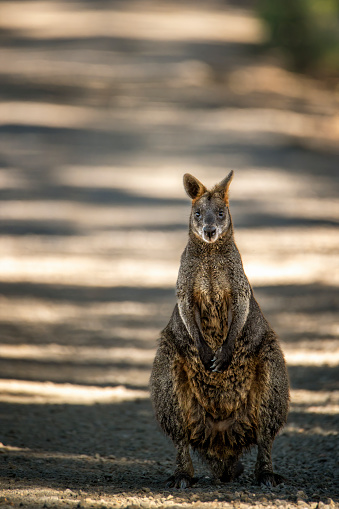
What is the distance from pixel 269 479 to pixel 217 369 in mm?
753

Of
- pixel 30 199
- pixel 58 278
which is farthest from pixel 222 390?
pixel 30 199

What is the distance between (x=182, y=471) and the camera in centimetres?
488

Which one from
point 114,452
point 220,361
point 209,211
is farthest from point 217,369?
point 114,452

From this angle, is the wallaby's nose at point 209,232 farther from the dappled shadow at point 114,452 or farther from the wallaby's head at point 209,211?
the dappled shadow at point 114,452

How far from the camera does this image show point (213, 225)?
16.2ft

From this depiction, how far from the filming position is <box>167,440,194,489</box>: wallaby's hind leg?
482 cm

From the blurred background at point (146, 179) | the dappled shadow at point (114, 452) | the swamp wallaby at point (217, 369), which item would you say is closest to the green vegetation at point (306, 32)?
the blurred background at point (146, 179)

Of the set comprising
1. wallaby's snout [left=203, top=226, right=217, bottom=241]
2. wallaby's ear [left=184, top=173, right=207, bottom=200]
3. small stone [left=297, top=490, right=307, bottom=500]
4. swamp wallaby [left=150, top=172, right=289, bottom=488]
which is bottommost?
small stone [left=297, top=490, right=307, bottom=500]

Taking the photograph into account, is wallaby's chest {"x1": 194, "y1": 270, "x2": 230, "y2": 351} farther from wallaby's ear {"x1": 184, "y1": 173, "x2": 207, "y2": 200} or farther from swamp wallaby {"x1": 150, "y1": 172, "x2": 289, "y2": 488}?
wallaby's ear {"x1": 184, "y1": 173, "x2": 207, "y2": 200}

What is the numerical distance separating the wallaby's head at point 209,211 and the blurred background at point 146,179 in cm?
234

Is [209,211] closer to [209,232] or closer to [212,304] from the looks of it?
[209,232]

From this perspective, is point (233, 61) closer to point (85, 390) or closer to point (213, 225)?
point (85, 390)

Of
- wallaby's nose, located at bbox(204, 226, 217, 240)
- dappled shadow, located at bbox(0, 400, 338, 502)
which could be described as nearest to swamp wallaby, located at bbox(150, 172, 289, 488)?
wallaby's nose, located at bbox(204, 226, 217, 240)

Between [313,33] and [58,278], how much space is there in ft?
47.1
